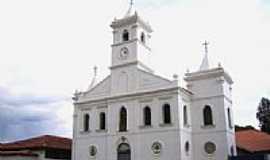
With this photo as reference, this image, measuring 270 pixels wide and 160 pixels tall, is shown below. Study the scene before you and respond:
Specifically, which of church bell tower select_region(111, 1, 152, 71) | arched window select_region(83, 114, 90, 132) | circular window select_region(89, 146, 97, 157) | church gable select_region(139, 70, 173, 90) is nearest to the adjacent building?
arched window select_region(83, 114, 90, 132)

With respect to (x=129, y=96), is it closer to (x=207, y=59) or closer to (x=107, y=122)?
(x=107, y=122)

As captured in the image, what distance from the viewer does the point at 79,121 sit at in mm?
33812

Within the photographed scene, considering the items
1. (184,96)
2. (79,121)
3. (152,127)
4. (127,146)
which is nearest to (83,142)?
(79,121)

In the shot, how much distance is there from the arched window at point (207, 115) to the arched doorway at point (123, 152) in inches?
270

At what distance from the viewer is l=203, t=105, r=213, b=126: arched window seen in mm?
29984

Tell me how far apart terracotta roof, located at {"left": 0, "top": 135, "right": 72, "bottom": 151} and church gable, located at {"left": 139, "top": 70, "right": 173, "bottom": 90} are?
1094cm

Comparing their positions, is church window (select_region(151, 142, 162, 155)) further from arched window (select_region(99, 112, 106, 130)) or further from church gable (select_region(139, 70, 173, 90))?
arched window (select_region(99, 112, 106, 130))

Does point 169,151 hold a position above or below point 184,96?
below

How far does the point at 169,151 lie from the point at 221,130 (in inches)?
181

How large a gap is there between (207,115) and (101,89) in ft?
32.7

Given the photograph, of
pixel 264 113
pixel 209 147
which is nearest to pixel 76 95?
pixel 209 147

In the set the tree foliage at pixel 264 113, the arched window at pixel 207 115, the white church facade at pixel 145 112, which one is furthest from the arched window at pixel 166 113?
the tree foliage at pixel 264 113

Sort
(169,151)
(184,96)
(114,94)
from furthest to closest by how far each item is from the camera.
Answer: (114,94) < (184,96) < (169,151)

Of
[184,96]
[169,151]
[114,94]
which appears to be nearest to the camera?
[169,151]
